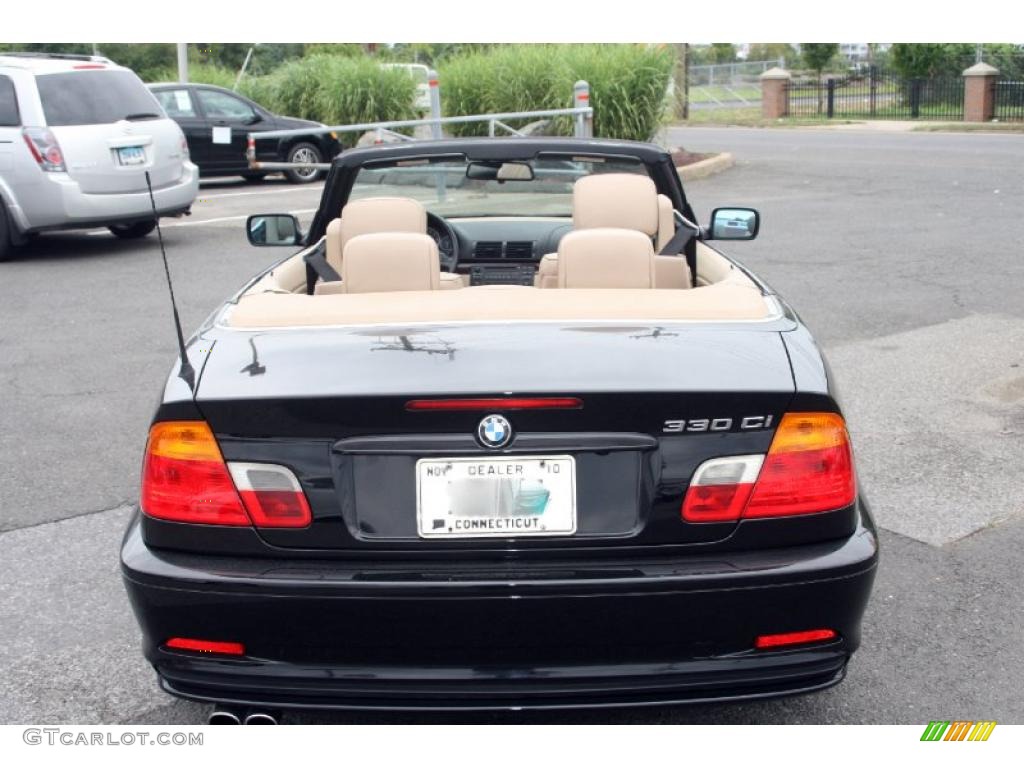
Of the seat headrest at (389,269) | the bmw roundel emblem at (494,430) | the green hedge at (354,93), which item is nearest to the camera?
the bmw roundel emblem at (494,430)

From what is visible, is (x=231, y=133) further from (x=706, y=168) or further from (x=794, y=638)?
(x=794, y=638)

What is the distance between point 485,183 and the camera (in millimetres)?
5129

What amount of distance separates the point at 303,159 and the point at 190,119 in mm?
1769

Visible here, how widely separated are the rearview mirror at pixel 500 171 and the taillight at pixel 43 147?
26.5ft

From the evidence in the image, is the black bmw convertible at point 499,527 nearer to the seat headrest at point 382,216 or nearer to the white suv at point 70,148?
the seat headrest at point 382,216

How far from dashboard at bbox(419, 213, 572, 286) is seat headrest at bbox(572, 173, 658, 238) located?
68 centimetres

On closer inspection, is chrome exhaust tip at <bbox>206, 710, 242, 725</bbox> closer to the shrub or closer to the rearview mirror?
the rearview mirror

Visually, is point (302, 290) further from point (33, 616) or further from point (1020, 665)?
point (1020, 665)

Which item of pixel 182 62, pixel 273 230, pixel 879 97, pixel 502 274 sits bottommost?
pixel 879 97

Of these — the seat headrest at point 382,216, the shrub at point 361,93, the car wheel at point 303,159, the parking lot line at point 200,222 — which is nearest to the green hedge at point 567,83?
the shrub at point 361,93

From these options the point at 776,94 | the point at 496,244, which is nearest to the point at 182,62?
the point at 776,94

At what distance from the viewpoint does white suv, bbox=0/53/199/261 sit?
11.8 m

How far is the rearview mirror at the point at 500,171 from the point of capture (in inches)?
188

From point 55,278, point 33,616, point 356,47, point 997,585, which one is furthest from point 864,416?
point 356,47
